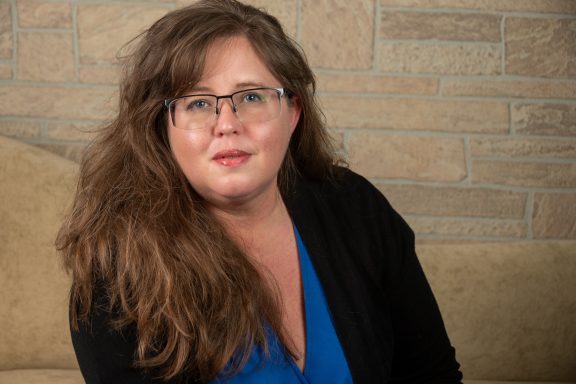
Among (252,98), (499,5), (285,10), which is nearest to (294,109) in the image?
(252,98)

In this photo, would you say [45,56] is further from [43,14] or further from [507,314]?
[507,314]

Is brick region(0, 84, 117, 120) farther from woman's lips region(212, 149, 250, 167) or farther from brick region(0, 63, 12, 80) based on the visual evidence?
woman's lips region(212, 149, 250, 167)

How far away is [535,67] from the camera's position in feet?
7.02

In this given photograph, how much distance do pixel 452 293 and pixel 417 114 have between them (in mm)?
518

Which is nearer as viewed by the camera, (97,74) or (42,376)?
(42,376)

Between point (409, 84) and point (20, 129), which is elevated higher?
point (409, 84)

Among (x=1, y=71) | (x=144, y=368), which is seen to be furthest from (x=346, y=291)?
(x=1, y=71)

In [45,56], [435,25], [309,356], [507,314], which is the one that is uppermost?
[435,25]

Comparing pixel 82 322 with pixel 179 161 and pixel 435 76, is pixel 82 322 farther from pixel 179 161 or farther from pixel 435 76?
pixel 435 76

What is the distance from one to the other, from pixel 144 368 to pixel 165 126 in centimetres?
39

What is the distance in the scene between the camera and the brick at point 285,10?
2.08 meters

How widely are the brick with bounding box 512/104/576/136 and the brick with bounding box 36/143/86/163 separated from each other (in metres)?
1.25

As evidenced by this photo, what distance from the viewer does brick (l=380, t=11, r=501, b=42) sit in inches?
83.0

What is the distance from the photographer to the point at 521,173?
219cm
